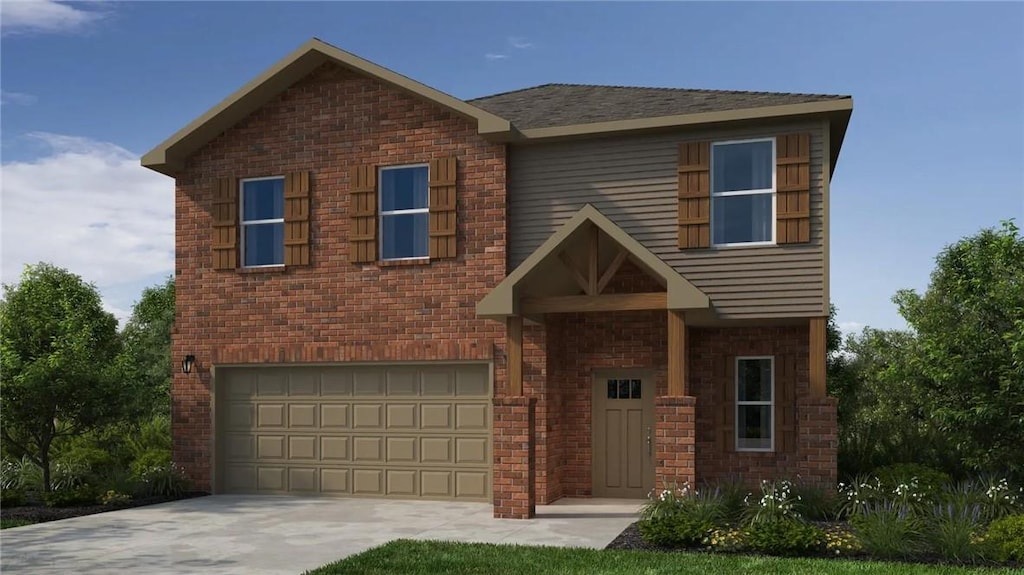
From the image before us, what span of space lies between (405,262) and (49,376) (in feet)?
20.6

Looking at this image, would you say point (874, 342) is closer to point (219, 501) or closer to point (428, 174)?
point (428, 174)

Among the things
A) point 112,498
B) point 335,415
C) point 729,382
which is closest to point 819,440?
point 729,382

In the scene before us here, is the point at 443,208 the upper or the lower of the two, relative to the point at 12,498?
upper

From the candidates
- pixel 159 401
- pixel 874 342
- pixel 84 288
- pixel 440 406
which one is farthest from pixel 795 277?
pixel 159 401

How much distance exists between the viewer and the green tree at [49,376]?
16250 mm

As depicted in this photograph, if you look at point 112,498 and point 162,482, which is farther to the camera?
point 162,482

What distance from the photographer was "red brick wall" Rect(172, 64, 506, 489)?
632 inches

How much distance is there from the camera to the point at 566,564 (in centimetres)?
1039

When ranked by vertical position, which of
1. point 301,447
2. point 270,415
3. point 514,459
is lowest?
point 301,447

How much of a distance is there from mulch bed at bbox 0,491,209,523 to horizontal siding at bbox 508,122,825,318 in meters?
7.33

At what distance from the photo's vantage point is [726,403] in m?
15.9

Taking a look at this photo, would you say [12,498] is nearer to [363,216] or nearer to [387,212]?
[363,216]

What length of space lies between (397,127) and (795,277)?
708 centimetres

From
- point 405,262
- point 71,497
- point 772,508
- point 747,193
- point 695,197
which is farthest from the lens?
point 405,262
